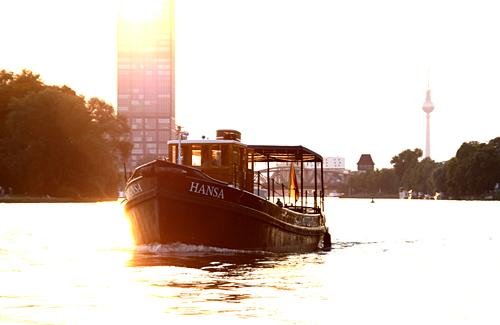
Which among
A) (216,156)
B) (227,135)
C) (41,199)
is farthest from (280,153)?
(41,199)

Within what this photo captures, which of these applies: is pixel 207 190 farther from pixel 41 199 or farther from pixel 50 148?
pixel 50 148

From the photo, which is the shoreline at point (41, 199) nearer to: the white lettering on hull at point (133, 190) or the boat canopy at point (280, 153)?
the boat canopy at point (280, 153)

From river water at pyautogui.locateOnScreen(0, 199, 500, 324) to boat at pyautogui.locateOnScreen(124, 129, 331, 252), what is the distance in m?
0.58

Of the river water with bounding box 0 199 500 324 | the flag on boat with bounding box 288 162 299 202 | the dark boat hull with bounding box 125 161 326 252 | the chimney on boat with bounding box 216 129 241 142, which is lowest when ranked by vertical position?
the river water with bounding box 0 199 500 324

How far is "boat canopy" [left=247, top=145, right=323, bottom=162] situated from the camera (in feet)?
140

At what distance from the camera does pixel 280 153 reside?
44438mm

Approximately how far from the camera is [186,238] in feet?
116

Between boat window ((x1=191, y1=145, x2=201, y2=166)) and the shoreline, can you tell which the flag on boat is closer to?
boat window ((x1=191, y1=145, x2=201, y2=166))

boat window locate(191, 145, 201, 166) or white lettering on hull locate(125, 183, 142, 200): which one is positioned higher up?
Answer: boat window locate(191, 145, 201, 166)

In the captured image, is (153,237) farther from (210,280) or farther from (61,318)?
(61,318)

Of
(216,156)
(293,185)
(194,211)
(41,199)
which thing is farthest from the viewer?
(41,199)

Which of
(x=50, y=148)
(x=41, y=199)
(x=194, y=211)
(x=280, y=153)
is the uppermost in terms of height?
(x=50, y=148)

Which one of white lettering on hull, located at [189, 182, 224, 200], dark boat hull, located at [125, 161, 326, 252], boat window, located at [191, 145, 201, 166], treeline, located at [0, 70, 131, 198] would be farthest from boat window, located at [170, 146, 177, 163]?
treeline, located at [0, 70, 131, 198]

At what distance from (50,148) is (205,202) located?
10126cm
